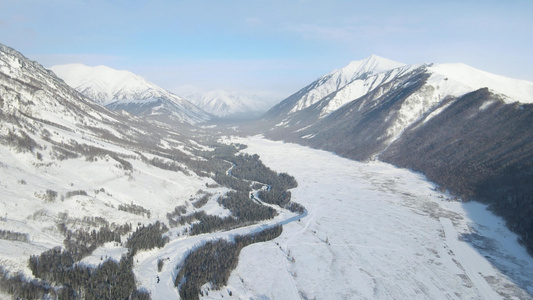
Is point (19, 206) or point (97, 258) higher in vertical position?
point (19, 206)

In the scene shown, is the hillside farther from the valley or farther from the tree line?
the tree line

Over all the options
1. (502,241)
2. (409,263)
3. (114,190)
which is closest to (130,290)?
(114,190)

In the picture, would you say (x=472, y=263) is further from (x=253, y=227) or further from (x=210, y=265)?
(x=210, y=265)

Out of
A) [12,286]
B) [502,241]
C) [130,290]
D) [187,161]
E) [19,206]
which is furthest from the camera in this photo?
[187,161]

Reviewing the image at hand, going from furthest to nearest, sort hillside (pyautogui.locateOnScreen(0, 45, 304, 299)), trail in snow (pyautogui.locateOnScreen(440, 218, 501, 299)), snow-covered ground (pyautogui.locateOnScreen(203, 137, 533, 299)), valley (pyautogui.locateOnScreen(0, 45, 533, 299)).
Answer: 1. snow-covered ground (pyautogui.locateOnScreen(203, 137, 533, 299))
2. valley (pyautogui.locateOnScreen(0, 45, 533, 299))
3. trail in snow (pyautogui.locateOnScreen(440, 218, 501, 299))
4. hillside (pyautogui.locateOnScreen(0, 45, 304, 299))

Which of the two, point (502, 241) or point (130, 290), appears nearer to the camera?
point (130, 290)

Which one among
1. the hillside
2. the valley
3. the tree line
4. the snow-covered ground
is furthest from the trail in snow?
the tree line

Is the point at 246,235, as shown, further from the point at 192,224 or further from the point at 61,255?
the point at 61,255

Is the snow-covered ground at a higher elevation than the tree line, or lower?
higher
